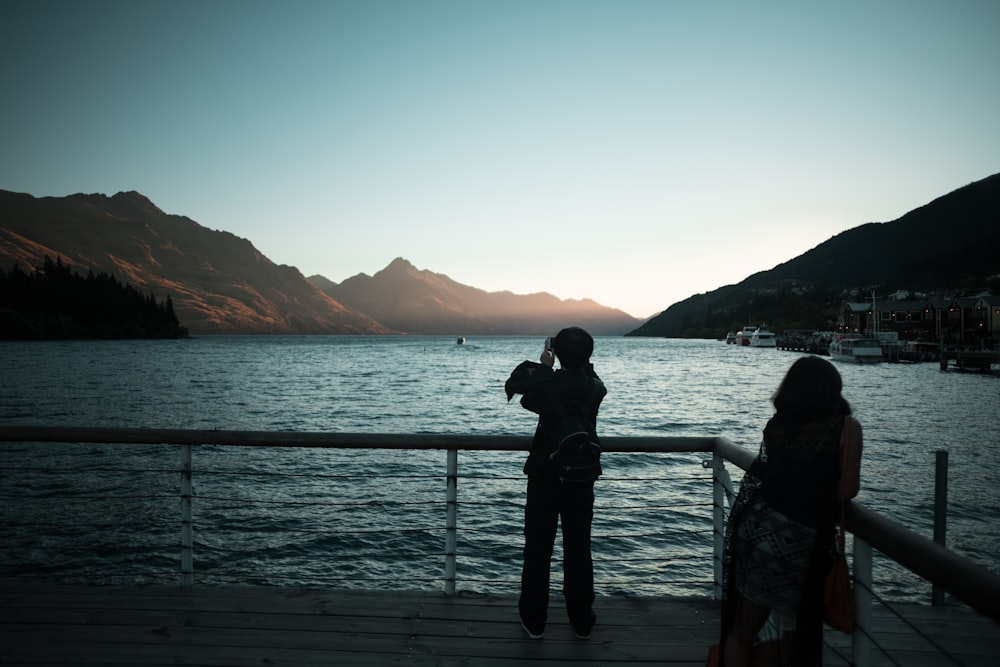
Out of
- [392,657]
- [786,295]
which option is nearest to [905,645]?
[392,657]

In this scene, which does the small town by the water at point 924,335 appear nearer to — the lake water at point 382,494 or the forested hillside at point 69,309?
the lake water at point 382,494

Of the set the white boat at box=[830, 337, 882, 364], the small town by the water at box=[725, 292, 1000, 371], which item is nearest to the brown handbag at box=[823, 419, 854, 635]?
the small town by the water at box=[725, 292, 1000, 371]

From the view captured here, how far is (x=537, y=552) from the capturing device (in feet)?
11.9

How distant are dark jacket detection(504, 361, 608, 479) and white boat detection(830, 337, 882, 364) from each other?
81148 millimetres

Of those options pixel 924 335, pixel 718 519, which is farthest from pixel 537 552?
pixel 924 335

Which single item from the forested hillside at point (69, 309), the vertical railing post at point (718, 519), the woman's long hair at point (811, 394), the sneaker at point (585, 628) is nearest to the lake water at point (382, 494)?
the vertical railing post at point (718, 519)

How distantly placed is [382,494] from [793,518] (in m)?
12.1

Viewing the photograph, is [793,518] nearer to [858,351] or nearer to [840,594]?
[840,594]

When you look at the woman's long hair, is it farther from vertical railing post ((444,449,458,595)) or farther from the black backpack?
vertical railing post ((444,449,458,595))

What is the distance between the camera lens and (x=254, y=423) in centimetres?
2497

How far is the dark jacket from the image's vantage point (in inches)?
137

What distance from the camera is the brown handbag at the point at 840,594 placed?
85.6 inches

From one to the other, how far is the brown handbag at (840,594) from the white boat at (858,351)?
268 ft

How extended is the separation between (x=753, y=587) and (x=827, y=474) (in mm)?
595
